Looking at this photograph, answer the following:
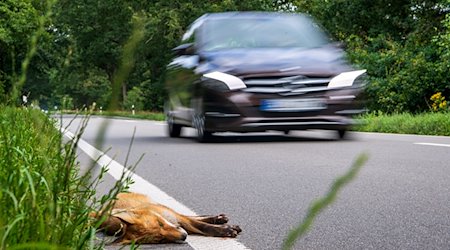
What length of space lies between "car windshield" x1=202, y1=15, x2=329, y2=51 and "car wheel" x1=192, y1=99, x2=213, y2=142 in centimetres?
81

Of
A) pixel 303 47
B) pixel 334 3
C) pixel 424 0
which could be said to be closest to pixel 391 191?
pixel 303 47

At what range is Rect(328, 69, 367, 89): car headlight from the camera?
34.8ft

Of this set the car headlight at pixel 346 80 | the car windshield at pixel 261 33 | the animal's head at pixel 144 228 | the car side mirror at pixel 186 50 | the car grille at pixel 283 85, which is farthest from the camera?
the car side mirror at pixel 186 50

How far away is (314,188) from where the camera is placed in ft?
19.2

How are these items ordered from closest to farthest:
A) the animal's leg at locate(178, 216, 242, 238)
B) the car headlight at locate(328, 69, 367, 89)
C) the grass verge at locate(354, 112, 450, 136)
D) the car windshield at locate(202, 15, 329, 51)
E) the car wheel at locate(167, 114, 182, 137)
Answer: the animal's leg at locate(178, 216, 242, 238) → the car headlight at locate(328, 69, 367, 89) → the car windshield at locate(202, 15, 329, 51) → the car wheel at locate(167, 114, 182, 137) → the grass verge at locate(354, 112, 450, 136)

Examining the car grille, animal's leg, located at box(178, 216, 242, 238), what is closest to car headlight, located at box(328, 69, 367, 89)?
the car grille

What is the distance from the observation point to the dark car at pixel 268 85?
34.3ft

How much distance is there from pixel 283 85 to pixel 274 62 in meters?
0.35

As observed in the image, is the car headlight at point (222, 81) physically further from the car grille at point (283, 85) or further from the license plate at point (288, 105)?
the license plate at point (288, 105)

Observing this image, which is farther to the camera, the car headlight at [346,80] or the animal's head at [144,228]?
the car headlight at [346,80]

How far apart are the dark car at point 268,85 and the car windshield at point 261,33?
0.02m

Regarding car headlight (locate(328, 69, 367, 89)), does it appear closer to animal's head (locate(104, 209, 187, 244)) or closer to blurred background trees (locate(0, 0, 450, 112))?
blurred background trees (locate(0, 0, 450, 112))

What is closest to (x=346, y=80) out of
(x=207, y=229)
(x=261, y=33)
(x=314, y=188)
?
(x=261, y=33)

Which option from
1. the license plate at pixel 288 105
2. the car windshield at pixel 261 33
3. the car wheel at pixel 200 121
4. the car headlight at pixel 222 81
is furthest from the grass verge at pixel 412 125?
the car headlight at pixel 222 81
